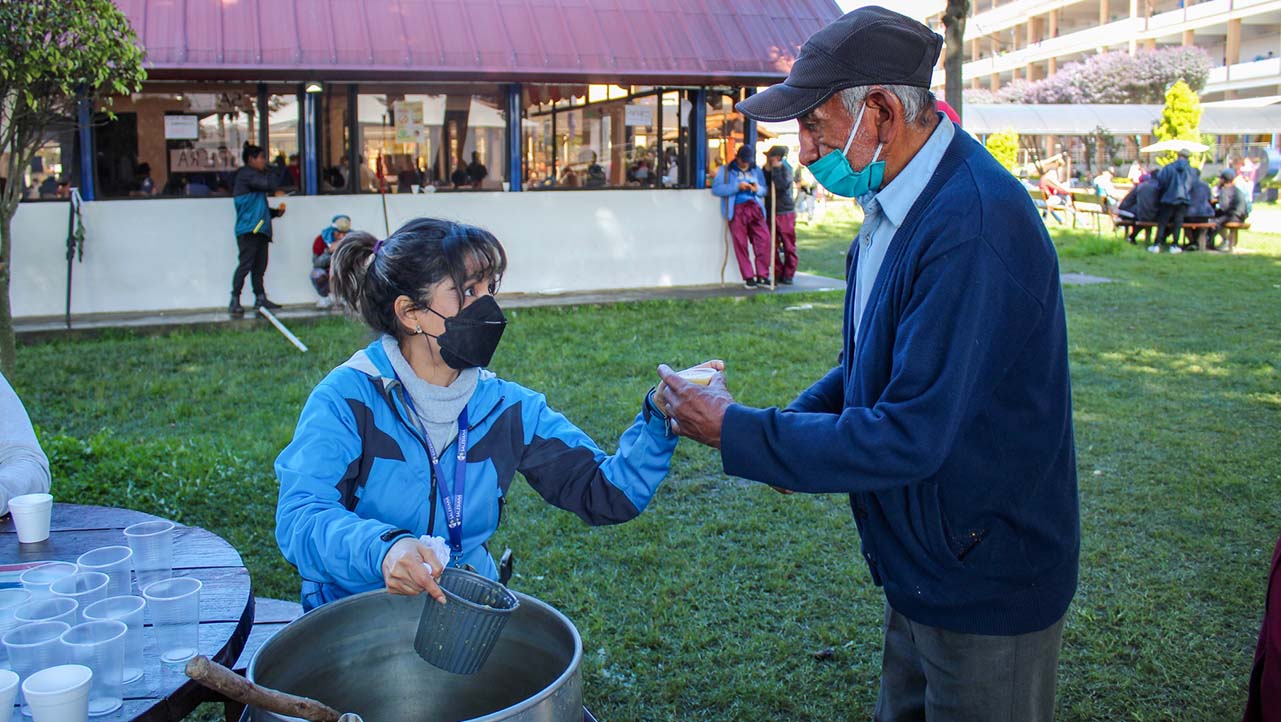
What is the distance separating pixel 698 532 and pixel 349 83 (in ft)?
30.6

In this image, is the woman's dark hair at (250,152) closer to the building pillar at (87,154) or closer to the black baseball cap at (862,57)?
the building pillar at (87,154)

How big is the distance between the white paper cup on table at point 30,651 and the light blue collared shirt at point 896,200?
5.55 feet

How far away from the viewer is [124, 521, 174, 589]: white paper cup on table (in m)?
2.38

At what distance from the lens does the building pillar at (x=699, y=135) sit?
46.6 ft

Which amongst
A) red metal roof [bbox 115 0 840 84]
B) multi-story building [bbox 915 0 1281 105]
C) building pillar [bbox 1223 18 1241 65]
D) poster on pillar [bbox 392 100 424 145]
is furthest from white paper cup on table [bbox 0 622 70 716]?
building pillar [bbox 1223 18 1241 65]

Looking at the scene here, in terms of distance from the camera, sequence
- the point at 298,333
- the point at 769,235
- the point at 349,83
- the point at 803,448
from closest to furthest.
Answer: the point at 803,448
the point at 298,333
the point at 349,83
the point at 769,235

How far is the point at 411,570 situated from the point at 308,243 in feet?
37.3

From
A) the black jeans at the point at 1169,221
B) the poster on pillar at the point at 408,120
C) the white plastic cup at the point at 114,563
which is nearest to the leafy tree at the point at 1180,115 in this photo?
the black jeans at the point at 1169,221

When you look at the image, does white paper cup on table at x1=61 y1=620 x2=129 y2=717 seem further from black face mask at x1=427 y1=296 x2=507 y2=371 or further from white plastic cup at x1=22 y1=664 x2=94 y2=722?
black face mask at x1=427 y1=296 x2=507 y2=371

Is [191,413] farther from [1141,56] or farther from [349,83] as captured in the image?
[1141,56]

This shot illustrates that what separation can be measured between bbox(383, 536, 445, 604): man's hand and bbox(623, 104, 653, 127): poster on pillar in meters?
12.5

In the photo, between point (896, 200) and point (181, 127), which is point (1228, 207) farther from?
point (896, 200)

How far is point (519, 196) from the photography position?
13602 mm

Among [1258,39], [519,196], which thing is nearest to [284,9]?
[519,196]
